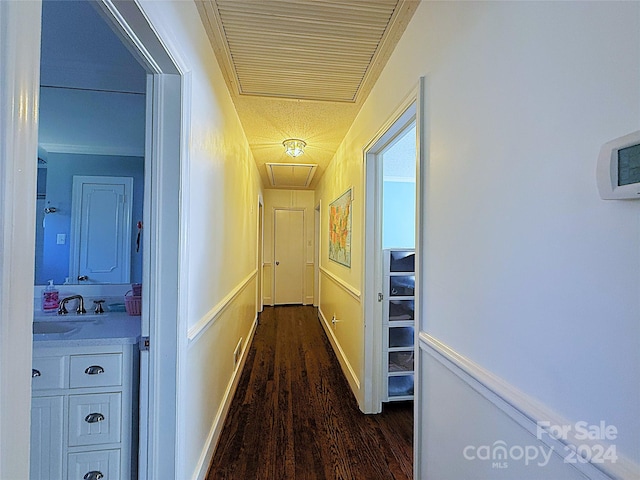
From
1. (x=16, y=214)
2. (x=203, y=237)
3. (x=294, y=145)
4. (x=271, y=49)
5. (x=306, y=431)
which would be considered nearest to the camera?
(x=16, y=214)

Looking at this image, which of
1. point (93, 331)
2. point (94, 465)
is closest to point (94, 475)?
point (94, 465)

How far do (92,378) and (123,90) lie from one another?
1.61 metres

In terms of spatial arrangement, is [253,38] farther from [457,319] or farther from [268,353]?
[268,353]

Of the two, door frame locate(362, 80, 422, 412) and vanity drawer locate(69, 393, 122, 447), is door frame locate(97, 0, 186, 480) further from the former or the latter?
door frame locate(362, 80, 422, 412)

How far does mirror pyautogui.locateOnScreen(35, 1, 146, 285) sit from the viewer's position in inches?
66.9

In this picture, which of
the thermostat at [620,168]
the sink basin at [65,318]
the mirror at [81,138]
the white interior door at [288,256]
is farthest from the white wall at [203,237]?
the white interior door at [288,256]

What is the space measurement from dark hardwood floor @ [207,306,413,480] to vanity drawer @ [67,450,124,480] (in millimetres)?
540

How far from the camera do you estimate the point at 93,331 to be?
1479 millimetres

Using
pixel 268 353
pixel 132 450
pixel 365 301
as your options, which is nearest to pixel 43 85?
pixel 132 450

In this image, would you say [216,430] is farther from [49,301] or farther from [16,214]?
[16,214]

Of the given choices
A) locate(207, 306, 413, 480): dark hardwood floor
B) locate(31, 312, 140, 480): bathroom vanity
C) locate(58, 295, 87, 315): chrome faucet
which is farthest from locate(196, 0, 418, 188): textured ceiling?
locate(207, 306, 413, 480): dark hardwood floor

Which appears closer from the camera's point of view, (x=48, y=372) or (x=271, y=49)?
(x=48, y=372)

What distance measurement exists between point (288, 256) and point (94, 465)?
493cm

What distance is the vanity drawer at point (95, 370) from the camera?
1348 mm
